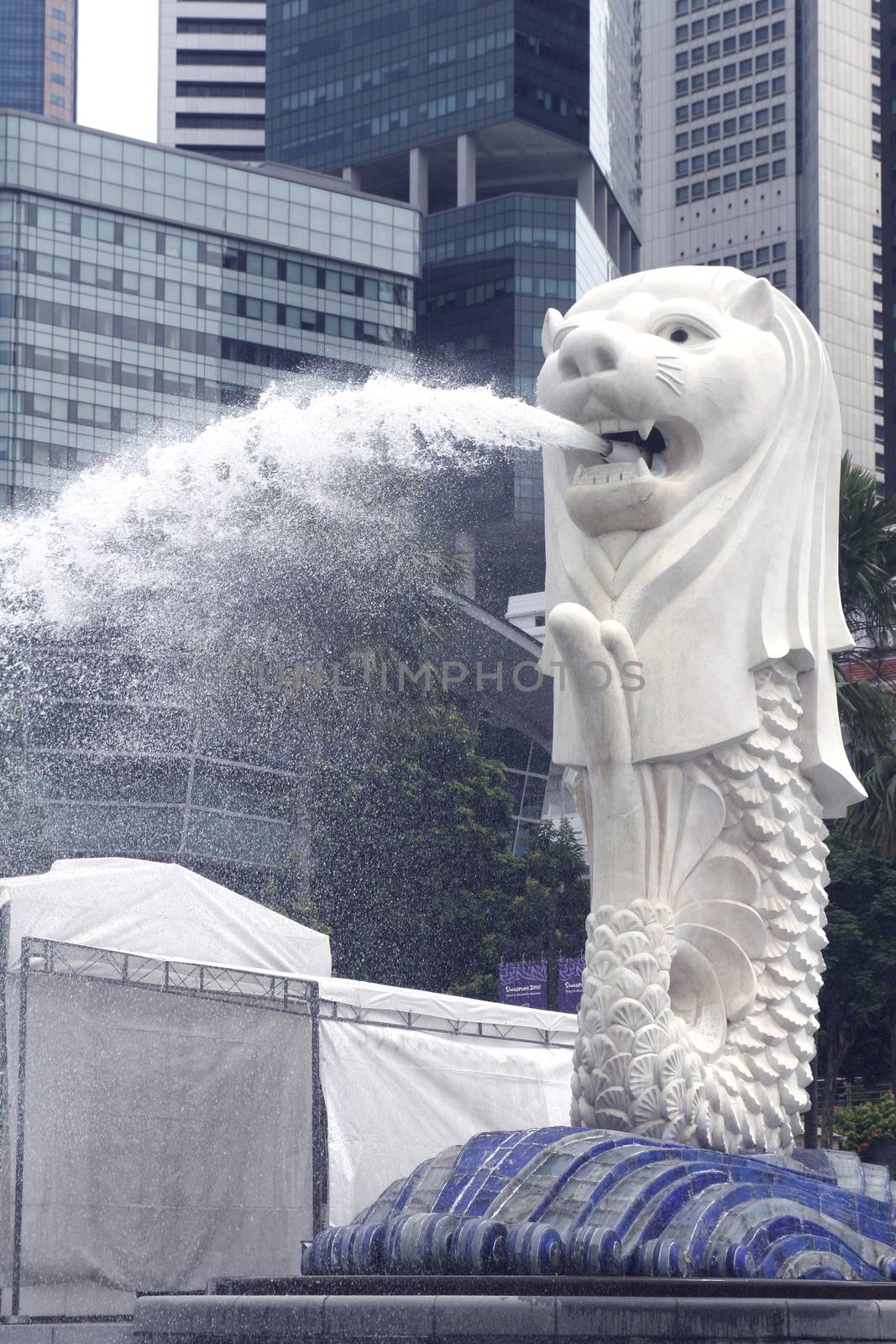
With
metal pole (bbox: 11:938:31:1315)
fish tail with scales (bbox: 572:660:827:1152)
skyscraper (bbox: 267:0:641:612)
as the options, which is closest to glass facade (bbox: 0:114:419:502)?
skyscraper (bbox: 267:0:641:612)

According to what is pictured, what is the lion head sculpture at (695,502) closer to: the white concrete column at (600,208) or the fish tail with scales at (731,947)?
the fish tail with scales at (731,947)

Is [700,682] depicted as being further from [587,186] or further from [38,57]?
[38,57]

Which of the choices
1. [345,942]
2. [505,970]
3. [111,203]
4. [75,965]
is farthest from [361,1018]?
[111,203]

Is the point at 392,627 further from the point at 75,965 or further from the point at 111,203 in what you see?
the point at 111,203

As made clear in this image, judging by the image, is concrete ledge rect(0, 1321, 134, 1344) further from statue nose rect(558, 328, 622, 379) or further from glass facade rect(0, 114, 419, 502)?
glass facade rect(0, 114, 419, 502)

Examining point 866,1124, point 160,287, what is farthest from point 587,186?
point 866,1124

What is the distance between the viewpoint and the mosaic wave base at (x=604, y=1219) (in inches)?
287

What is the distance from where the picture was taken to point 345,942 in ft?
98.3

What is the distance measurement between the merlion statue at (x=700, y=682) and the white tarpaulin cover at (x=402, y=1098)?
4.56 m

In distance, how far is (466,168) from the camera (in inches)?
3447

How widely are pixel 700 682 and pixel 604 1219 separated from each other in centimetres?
291

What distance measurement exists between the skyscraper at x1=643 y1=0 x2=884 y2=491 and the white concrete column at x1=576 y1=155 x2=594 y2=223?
38.1 ft

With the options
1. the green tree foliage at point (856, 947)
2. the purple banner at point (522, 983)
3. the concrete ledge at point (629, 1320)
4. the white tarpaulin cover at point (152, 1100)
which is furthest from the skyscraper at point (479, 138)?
the concrete ledge at point (629, 1320)

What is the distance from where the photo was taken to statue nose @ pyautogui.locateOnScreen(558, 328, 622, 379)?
31.3ft
